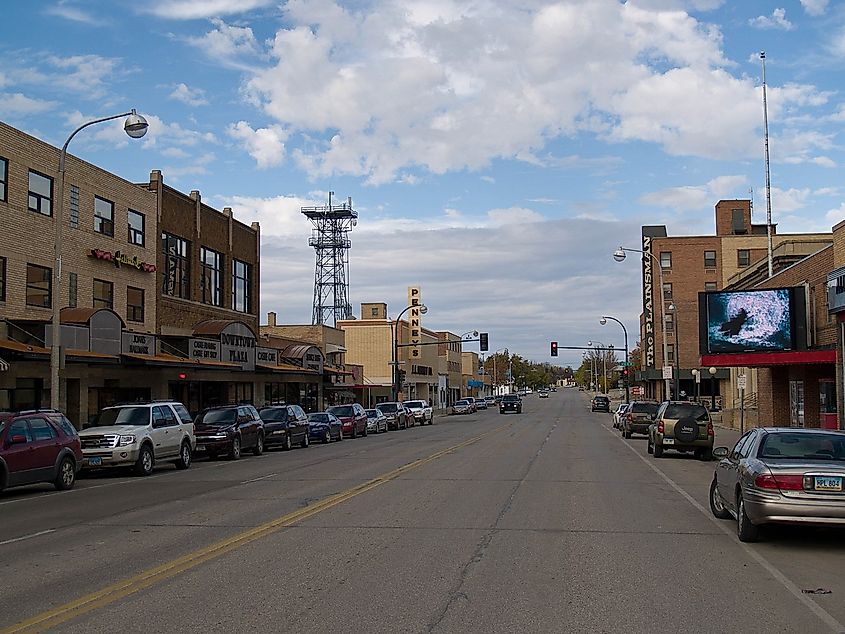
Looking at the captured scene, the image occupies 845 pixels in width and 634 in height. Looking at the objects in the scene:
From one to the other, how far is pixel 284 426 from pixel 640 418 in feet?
50.1

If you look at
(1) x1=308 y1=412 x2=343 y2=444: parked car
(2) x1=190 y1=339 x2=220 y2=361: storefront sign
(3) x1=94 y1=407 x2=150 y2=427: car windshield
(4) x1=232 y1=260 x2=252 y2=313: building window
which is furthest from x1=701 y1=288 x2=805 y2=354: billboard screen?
(4) x1=232 y1=260 x2=252 y2=313: building window

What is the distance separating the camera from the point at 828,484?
1078 centimetres

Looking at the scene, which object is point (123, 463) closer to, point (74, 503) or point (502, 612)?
point (74, 503)

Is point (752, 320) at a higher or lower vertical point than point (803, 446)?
higher

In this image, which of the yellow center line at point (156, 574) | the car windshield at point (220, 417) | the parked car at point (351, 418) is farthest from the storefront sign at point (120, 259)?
the yellow center line at point (156, 574)

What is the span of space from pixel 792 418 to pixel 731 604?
108 ft

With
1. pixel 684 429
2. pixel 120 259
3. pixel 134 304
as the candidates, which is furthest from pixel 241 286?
pixel 684 429

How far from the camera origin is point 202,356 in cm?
3925

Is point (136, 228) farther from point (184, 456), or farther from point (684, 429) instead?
point (684, 429)

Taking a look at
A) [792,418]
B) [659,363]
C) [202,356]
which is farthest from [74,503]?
[659,363]

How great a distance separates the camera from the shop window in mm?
38594

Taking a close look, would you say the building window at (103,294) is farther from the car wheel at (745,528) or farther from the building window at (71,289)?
the car wheel at (745,528)

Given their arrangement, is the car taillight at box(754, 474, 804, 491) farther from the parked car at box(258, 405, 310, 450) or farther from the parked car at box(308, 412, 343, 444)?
the parked car at box(308, 412, 343, 444)

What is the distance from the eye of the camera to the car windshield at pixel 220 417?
98.2 feet
